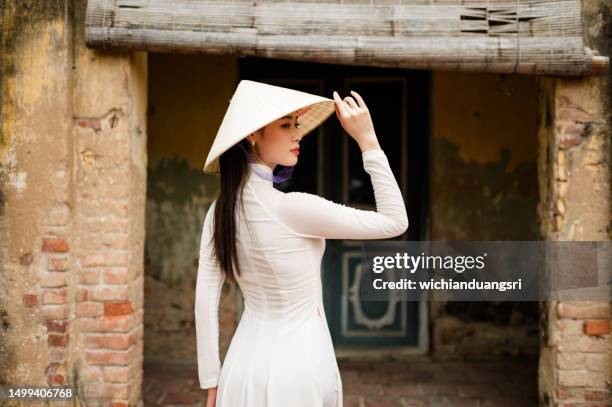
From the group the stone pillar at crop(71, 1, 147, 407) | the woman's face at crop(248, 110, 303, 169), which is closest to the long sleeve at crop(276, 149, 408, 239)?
the woman's face at crop(248, 110, 303, 169)

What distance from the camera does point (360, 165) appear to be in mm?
6105

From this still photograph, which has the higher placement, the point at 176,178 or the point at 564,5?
the point at 564,5

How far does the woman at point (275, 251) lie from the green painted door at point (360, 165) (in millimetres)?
3870

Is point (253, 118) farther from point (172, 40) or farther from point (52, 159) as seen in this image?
point (52, 159)

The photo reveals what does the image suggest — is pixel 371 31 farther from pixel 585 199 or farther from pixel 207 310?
pixel 207 310

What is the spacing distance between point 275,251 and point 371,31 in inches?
86.6

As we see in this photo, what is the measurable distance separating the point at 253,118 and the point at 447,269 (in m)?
3.28

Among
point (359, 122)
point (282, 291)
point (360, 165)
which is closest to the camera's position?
point (359, 122)

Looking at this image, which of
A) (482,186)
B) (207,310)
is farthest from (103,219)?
(482,186)

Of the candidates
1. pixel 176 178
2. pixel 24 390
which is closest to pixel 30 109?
pixel 24 390

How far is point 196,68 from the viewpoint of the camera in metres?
5.89

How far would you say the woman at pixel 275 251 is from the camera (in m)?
2.04

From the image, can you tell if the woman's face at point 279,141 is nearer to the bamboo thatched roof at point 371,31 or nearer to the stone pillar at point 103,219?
the bamboo thatched roof at point 371,31

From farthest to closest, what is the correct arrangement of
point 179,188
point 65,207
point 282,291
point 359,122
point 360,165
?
point 360,165 → point 179,188 → point 65,207 → point 282,291 → point 359,122
